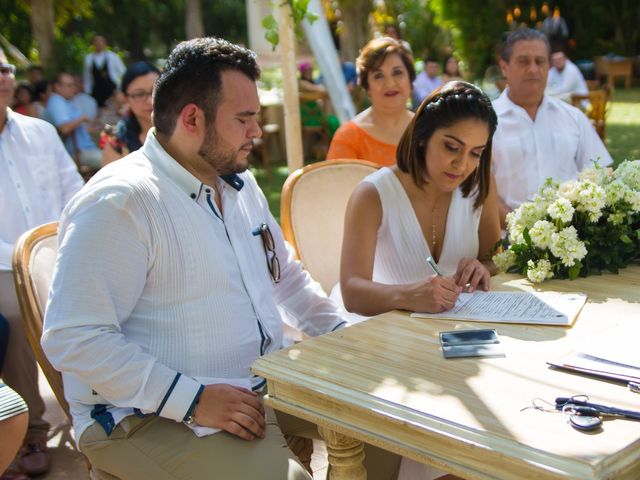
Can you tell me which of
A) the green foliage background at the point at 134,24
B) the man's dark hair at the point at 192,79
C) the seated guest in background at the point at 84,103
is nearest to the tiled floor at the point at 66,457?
the man's dark hair at the point at 192,79

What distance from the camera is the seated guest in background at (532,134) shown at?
4348 millimetres

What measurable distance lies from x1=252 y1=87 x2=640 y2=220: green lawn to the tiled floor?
481 centimetres

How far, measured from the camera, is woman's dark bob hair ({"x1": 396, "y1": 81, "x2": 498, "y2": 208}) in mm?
2809

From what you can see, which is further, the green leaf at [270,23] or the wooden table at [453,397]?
the green leaf at [270,23]

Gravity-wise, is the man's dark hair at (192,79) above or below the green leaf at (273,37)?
below

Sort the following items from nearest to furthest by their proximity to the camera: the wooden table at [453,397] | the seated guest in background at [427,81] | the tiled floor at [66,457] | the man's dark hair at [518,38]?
the wooden table at [453,397], the tiled floor at [66,457], the man's dark hair at [518,38], the seated guest in background at [427,81]

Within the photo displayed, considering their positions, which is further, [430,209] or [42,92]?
[42,92]

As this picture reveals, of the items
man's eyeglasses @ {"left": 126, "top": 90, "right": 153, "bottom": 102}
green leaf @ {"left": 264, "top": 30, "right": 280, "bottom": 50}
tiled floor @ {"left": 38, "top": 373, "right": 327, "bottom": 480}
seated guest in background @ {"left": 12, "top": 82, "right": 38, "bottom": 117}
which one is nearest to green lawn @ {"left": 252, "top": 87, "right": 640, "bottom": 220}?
seated guest in background @ {"left": 12, "top": 82, "right": 38, "bottom": 117}

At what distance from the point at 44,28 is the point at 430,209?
1600 centimetres

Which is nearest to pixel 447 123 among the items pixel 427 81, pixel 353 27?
pixel 427 81

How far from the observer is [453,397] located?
174cm

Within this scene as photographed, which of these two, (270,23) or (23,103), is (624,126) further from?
(270,23)

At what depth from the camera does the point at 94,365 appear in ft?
6.62

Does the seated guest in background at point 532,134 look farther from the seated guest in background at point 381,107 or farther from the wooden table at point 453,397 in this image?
the wooden table at point 453,397
